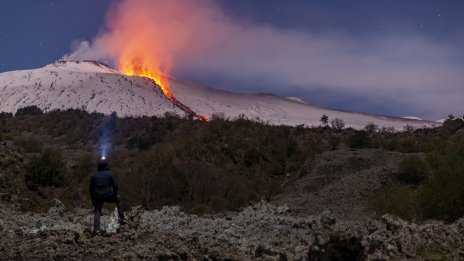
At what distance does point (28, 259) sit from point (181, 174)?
17.3 metres

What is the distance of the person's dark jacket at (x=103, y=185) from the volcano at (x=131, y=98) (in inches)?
2677

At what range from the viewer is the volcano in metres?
91.4

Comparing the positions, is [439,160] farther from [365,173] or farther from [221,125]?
Answer: [221,125]

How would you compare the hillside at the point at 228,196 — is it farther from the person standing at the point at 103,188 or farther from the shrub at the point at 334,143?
the person standing at the point at 103,188

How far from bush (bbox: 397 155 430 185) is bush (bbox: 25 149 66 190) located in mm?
14029

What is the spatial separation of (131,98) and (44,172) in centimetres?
6920

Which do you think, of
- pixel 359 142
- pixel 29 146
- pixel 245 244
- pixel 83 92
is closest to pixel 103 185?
pixel 245 244

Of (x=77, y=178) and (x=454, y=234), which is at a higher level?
(x=454, y=234)

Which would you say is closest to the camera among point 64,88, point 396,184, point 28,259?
point 28,259

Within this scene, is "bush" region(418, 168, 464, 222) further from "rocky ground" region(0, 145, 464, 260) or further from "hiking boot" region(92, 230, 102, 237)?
"hiking boot" region(92, 230, 102, 237)

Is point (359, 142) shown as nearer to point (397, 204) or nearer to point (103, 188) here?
A: point (397, 204)

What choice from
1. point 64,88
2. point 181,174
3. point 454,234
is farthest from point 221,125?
point 64,88

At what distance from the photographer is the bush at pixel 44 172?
2651 cm

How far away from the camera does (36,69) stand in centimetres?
12719
